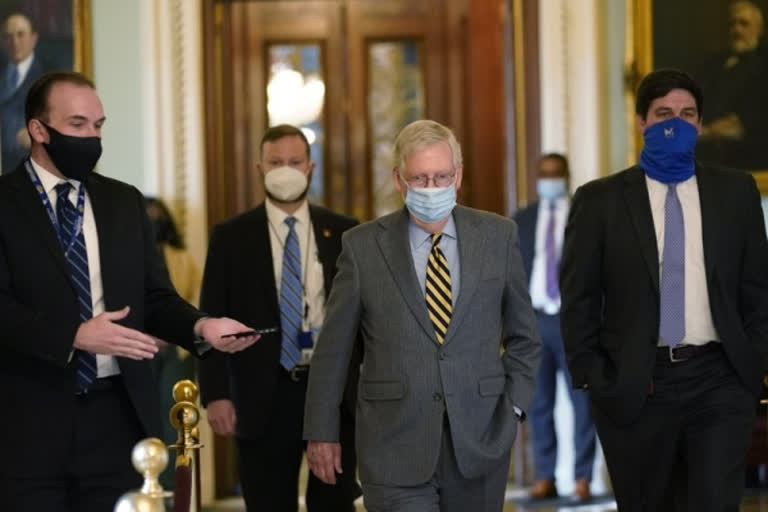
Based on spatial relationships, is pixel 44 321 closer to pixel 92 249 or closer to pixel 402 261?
pixel 92 249

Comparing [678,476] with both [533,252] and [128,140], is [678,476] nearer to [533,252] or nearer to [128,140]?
[533,252]

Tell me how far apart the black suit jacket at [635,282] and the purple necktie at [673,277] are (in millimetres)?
34

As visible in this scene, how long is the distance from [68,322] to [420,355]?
1090 mm

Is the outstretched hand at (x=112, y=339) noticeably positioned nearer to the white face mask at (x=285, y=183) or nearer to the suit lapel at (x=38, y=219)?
the suit lapel at (x=38, y=219)

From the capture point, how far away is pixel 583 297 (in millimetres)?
5176

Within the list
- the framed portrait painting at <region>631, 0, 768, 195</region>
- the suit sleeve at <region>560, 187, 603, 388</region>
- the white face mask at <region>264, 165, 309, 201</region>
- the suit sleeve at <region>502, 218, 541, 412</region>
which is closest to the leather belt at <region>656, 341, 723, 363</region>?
the suit sleeve at <region>560, 187, 603, 388</region>

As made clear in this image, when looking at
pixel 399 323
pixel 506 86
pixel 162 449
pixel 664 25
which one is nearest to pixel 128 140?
pixel 506 86

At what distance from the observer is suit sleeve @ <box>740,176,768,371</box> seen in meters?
5.07

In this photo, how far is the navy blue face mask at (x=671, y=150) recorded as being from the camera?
5047mm

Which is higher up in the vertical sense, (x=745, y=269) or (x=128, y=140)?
(x=128, y=140)

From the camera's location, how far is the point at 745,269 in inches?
201

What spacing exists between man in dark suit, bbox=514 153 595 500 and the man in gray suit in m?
4.51

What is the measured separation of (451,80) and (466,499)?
8204 mm

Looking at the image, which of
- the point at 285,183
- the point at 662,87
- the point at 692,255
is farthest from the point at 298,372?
the point at 662,87
